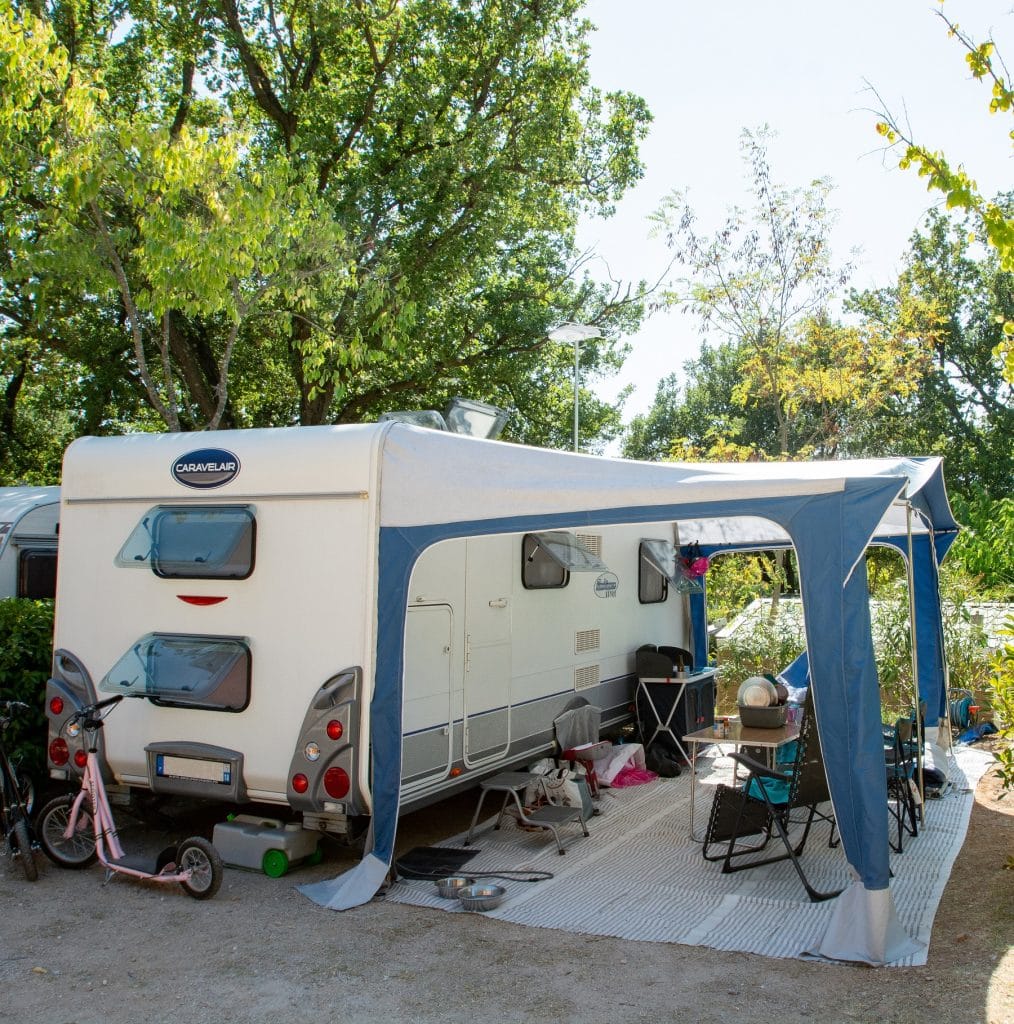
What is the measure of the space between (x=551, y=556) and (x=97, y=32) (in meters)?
11.1

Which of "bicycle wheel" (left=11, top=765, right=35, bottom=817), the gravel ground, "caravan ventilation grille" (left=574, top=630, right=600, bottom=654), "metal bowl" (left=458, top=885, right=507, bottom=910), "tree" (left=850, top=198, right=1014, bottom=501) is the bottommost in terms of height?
the gravel ground

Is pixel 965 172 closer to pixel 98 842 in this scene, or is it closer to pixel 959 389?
pixel 98 842

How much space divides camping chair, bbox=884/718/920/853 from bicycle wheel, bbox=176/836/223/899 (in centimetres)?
384

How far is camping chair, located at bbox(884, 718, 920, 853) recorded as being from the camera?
6488 mm

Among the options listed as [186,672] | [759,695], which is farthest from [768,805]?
Result: [186,672]

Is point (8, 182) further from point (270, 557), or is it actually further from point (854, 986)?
point (854, 986)

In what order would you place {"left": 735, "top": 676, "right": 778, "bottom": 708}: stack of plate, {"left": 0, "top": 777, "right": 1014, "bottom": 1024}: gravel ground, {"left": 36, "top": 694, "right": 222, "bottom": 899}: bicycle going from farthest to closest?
1. {"left": 735, "top": 676, "right": 778, "bottom": 708}: stack of plate
2. {"left": 36, "top": 694, "right": 222, "bottom": 899}: bicycle
3. {"left": 0, "top": 777, "right": 1014, "bottom": 1024}: gravel ground

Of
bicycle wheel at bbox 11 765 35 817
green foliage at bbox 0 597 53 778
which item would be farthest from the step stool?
green foliage at bbox 0 597 53 778

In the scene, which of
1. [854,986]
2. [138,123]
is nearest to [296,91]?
[138,123]

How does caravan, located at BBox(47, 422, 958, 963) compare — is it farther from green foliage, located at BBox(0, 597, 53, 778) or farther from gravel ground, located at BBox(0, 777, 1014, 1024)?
green foliage, located at BBox(0, 597, 53, 778)

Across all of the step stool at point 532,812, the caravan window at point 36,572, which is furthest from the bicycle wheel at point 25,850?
the caravan window at point 36,572

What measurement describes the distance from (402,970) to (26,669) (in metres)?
3.93

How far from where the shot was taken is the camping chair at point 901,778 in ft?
21.3

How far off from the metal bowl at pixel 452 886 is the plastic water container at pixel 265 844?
793 mm
